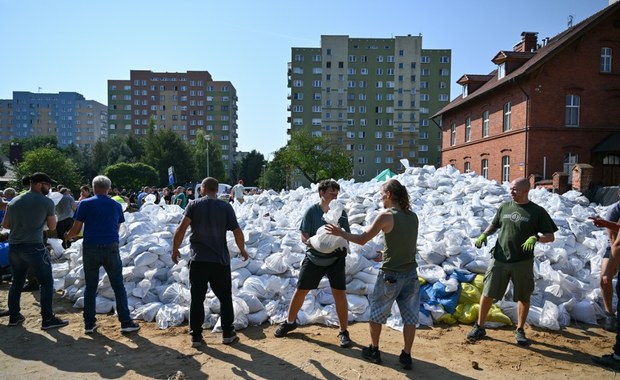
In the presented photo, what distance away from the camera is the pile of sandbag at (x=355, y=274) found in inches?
191

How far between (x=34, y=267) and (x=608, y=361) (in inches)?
224

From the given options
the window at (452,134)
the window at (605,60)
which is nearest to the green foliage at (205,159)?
the window at (452,134)

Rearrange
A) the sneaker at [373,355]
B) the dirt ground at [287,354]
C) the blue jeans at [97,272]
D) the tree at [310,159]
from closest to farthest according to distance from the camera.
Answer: the dirt ground at [287,354], the sneaker at [373,355], the blue jeans at [97,272], the tree at [310,159]

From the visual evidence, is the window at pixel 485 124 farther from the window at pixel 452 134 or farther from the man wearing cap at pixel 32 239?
the man wearing cap at pixel 32 239

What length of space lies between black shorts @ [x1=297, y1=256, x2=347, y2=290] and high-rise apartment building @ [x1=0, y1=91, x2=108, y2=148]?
11217cm

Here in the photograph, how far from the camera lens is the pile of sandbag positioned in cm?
486

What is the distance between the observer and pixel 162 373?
3.54 meters

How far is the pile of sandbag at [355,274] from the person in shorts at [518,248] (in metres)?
0.75

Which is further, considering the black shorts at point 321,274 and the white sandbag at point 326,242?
the black shorts at point 321,274

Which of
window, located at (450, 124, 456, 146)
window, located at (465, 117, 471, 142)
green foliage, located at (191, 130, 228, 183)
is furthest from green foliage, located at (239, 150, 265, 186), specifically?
window, located at (465, 117, 471, 142)

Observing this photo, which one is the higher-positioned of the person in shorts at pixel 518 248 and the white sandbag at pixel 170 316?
the person in shorts at pixel 518 248

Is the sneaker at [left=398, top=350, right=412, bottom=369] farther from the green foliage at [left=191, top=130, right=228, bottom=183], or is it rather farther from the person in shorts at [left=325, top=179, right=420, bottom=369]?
the green foliage at [left=191, top=130, right=228, bottom=183]

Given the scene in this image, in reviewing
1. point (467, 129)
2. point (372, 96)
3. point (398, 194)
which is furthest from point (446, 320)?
point (372, 96)

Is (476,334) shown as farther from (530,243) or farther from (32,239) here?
(32,239)
